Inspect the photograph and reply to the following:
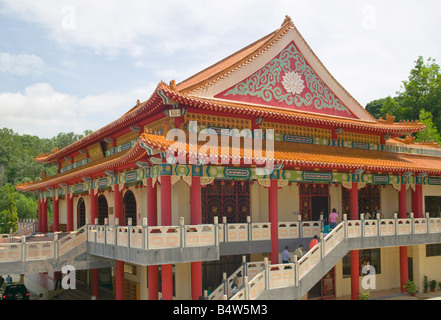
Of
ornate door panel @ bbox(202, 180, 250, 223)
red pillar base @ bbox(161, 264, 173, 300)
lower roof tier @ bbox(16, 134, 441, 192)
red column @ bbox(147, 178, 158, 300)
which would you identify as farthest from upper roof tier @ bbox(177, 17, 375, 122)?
red pillar base @ bbox(161, 264, 173, 300)

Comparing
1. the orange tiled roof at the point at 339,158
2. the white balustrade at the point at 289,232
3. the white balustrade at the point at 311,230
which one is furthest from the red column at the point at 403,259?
the white balustrade at the point at 289,232

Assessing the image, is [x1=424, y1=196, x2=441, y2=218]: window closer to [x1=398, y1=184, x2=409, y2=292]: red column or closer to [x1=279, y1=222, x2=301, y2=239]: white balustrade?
[x1=398, y1=184, x2=409, y2=292]: red column

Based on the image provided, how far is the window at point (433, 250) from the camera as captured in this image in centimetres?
2636

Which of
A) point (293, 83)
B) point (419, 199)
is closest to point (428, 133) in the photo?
point (419, 199)

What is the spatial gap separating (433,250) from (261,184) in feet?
43.6

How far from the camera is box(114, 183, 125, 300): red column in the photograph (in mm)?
21250

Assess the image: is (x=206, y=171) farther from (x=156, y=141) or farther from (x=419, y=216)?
(x=419, y=216)

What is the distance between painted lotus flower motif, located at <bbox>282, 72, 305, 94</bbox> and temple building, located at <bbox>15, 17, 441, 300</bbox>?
0.06 meters

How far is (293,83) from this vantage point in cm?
2277

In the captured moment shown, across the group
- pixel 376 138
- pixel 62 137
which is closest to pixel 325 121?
pixel 376 138

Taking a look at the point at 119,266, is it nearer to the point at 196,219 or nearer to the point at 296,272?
the point at 196,219
